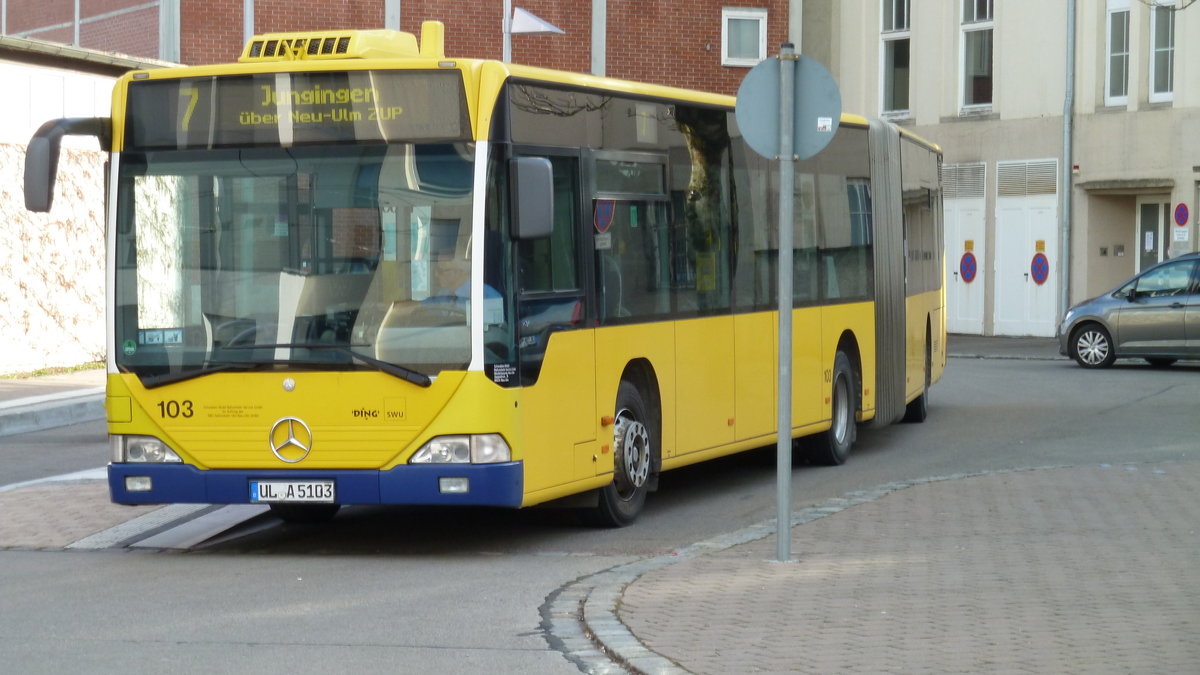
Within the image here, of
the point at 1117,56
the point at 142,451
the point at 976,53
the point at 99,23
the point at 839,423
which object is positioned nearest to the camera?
the point at 142,451

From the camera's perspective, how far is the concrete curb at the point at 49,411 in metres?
18.0

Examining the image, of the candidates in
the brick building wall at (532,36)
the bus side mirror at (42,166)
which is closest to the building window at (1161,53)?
the brick building wall at (532,36)

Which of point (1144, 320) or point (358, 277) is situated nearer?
point (358, 277)

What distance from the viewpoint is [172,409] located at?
992 cm

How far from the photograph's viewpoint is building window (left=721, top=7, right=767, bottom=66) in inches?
1433

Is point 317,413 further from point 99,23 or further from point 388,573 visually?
point 99,23

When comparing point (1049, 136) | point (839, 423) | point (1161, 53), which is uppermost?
point (1161, 53)

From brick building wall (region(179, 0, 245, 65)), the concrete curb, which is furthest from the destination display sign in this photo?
brick building wall (region(179, 0, 245, 65))

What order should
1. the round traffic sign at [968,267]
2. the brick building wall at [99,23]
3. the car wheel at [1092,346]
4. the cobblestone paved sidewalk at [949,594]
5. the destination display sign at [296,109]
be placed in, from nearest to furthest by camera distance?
1. the cobblestone paved sidewalk at [949,594]
2. the destination display sign at [296,109]
3. the car wheel at [1092,346]
4. the round traffic sign at [968,267]
5. the brick building wall at [99,23]

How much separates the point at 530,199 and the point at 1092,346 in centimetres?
1758

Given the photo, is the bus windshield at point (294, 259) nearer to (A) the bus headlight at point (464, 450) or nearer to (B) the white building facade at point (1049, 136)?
(A) the bus headlight at point (464, 450)

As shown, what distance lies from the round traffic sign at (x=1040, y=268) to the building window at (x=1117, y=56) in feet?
10.2

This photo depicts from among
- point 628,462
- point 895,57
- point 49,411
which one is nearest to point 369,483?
point 628,462

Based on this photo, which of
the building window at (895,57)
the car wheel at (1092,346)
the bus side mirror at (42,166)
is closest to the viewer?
the bus side mirror at (42,166)
